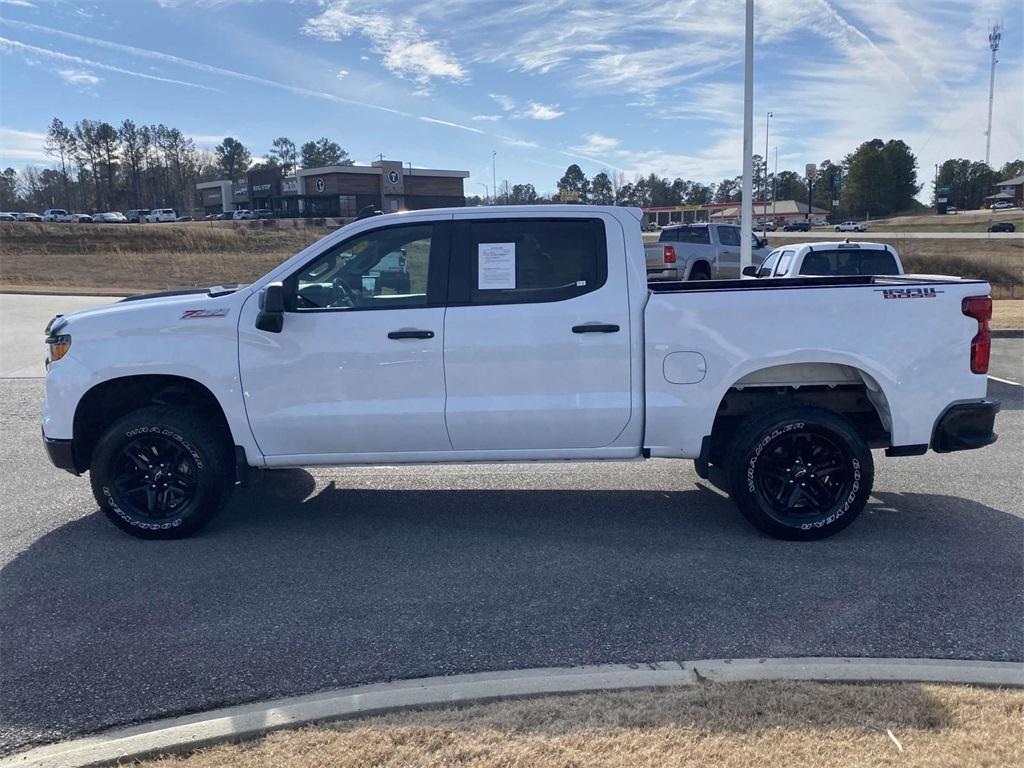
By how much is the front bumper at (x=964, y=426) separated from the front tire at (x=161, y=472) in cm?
457

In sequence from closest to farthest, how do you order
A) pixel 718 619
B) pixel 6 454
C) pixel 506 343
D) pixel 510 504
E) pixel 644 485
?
pixel 718 619 < pixel 506 343 < pixel 510 504 < pixel 644 485 < pixel 6 454

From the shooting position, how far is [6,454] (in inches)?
306

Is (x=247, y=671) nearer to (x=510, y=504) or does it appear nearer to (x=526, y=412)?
(x=526, y=412)

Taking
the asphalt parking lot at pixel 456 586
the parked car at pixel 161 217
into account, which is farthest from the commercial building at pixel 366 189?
the asphalt parking lot at pixel 456 586

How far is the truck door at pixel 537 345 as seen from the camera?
532cm

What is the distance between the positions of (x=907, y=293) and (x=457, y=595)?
3257 mm

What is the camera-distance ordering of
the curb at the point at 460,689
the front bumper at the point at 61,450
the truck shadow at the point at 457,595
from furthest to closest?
1. the front bumper at the point at 61,450
2. the truck shadow at the point at 457,595
3. the curb at the point at 460,689

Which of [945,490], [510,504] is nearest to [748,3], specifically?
[945,490]

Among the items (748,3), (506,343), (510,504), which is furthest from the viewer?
(748,3)

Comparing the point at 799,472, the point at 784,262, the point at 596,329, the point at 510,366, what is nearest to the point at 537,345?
the point at 510,366

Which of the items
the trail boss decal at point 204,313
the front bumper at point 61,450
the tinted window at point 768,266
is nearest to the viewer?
the trail boss decal at point 204,313

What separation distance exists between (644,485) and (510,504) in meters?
1.15

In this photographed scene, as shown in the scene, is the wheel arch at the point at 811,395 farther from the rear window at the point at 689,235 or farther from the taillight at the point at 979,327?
→ the rear window at the point at 689,235

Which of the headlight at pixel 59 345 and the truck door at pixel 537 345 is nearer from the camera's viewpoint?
the truck door at pixel 537 345
